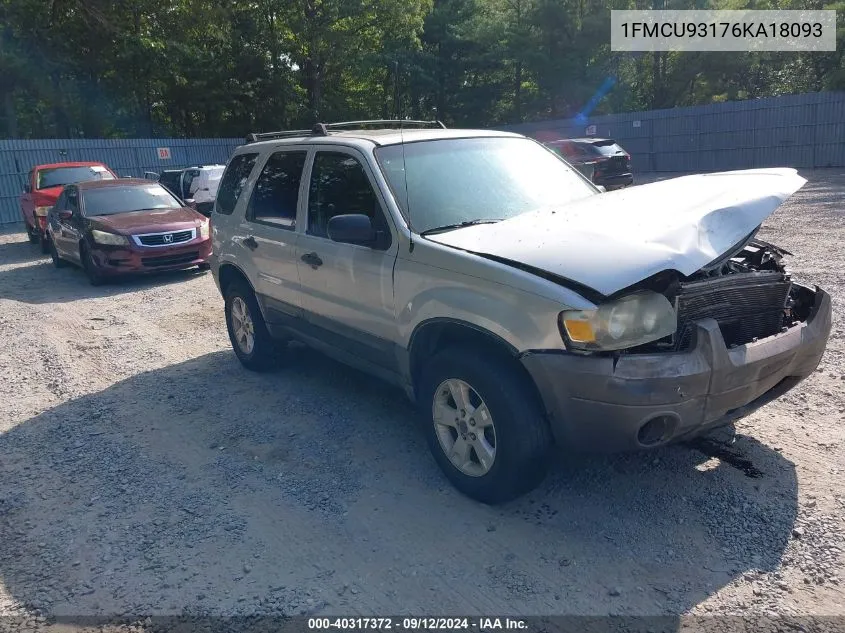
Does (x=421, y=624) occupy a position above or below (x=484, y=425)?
below

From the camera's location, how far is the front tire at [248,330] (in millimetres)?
5965

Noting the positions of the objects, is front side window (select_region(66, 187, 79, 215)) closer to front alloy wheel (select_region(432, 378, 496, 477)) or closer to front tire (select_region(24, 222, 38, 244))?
front tire (select_region(24, 222, 38, 244))

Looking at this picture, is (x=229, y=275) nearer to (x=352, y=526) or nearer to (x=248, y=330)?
(x=248, y=330)

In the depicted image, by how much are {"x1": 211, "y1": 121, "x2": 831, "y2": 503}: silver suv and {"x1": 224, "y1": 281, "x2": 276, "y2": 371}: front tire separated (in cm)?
90

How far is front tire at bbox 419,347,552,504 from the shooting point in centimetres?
336

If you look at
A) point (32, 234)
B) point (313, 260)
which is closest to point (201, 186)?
point (32, 234)

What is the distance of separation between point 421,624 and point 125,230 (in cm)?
940

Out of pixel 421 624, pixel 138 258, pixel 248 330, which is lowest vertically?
pixel 421 624

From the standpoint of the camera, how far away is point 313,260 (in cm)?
479

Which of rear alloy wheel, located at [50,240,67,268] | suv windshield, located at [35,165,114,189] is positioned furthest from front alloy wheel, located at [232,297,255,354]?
suv windshield, located at [35,165,114,189]

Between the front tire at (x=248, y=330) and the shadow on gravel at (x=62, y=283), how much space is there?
493cm

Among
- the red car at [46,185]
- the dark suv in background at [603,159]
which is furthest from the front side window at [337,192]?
the dark suv in background at [603,159]

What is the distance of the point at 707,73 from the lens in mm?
33688

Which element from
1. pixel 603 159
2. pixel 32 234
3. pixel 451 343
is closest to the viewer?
pixel 451 343
